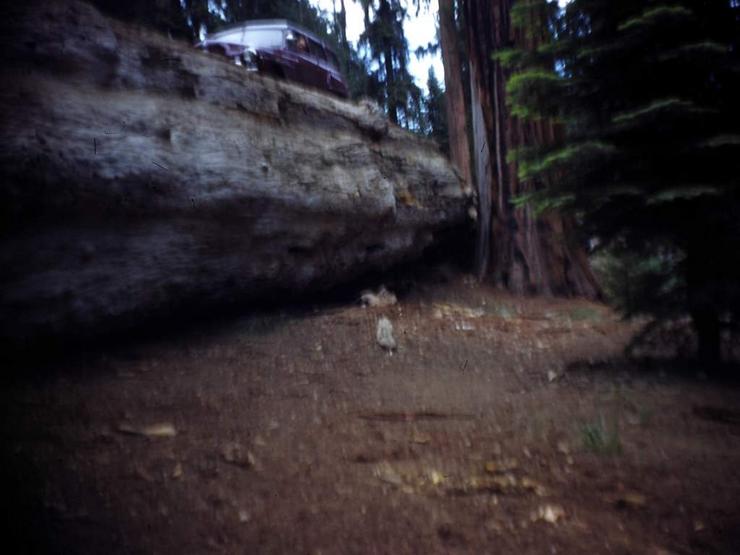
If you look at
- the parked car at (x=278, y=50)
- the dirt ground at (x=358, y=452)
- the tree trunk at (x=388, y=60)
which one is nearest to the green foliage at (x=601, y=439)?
the dirt ground at (x=358, y=452)

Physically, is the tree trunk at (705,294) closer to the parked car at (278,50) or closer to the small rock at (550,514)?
the small rock at (550,514)

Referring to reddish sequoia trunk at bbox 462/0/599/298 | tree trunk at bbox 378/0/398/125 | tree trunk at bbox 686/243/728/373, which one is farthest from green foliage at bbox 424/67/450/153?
tree trunk at bbox 686/243/728/373

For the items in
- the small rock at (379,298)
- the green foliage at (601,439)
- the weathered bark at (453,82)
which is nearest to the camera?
the green foliage at (601,439)

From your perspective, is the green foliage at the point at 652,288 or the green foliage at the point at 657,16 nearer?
the green foliage at the point at 657,16

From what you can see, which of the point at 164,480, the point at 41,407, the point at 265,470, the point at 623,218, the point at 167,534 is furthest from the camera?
the point at 623,218

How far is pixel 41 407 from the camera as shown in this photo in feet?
11.6

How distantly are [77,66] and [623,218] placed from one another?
4.48 metres

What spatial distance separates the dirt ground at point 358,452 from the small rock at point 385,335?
0.18m

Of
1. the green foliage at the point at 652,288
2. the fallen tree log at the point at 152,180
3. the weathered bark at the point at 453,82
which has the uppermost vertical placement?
the weathered bark at the point at 453,82

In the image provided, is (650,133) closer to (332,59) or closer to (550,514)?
(550,514)

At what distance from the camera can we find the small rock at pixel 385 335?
5.98 m

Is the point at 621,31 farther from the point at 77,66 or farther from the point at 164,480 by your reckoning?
the point at 164,480

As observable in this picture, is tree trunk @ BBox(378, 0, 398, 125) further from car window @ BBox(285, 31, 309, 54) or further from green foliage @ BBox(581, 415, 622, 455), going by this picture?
green foliage @ BBox(581, 415, 622, 455)

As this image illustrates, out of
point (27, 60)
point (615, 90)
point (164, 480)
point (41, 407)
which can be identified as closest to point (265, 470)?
point (164, 480)
